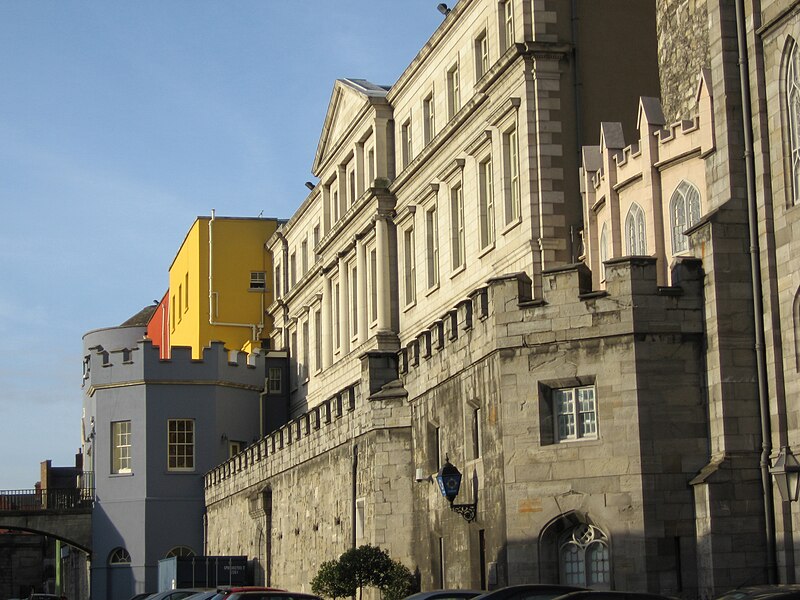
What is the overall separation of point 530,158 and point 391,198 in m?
12.2

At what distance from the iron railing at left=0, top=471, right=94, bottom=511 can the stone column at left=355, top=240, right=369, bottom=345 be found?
1274 centimetres

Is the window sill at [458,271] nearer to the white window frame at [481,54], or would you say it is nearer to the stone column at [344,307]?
the white window frame at [481,54]

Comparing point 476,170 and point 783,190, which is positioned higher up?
point 476,170

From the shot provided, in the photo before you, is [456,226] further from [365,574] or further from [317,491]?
[365,574]

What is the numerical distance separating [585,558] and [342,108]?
3177 cm

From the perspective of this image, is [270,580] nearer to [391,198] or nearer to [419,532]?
[391,198]

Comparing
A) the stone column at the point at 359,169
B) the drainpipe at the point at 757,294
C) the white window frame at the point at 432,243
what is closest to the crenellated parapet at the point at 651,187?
the drainpipe at the point at 757,294

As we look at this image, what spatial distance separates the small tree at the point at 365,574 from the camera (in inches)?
1166

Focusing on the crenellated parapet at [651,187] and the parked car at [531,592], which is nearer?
the parked car at [531,592]

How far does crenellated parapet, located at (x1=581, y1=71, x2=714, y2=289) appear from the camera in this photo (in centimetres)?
2745

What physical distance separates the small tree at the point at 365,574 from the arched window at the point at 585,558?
6.88 m

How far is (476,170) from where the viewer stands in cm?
3866

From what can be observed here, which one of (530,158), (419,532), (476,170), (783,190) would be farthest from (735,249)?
(476,170)

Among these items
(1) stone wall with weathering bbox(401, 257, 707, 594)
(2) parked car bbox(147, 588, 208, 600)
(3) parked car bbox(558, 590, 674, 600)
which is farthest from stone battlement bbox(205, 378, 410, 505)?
(3) parked car bbox(558, 590, 674, 600)
